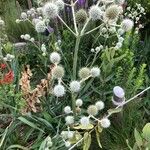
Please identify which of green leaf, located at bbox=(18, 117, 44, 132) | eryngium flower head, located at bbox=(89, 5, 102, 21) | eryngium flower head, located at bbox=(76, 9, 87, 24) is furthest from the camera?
green leaf, located at bbox=(18, 117, 44, 132)

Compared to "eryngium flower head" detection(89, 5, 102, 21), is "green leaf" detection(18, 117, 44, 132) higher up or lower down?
lower down

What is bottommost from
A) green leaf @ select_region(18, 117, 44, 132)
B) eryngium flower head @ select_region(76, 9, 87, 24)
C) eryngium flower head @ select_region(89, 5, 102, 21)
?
green leaf @ select_region(18, 117, 44, 132)

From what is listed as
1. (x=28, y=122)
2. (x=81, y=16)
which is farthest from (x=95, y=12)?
(x=28, y=122)

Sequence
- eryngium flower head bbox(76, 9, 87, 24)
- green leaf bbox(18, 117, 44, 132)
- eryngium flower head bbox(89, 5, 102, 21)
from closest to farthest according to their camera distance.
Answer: eryngium flower head bbox(89, 5, 102, 21) < eryngium flower head bbox(76, 9, 87, 24) < green leaf bbox(18, 117, 44, 132)

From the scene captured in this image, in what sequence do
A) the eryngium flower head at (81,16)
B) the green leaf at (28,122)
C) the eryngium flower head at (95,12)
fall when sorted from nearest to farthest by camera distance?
the eryngium flower head at (95,12) < the eryngium flower head at (81,16) < the green leaf at (28,122)

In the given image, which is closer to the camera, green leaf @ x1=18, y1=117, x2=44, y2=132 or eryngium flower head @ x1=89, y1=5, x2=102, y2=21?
eryngium flower head @ x1=89, y1=5, x2=102, y2=21

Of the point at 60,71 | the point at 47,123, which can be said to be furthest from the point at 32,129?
the point at 60,71

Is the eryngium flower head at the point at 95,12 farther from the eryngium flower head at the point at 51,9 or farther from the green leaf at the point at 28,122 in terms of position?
the green leaf at the point at 28,122

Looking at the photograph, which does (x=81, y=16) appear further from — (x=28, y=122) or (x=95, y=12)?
(x=28, y=122)

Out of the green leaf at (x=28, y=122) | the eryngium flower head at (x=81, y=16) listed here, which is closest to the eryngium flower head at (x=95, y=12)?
the eryngium flower head at (x=81, y=16)

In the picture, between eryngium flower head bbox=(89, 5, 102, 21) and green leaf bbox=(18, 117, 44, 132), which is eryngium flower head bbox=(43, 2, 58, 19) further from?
green leaf bbox=(18, 117, 44, 132)

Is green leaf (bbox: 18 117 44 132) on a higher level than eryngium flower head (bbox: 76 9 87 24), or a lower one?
lower

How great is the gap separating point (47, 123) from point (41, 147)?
0.35 metres

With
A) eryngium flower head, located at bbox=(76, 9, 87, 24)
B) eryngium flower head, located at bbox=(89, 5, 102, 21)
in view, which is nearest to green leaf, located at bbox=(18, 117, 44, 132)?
eryngium flower head, located at bbox=(76, 9, 87, 24)
